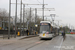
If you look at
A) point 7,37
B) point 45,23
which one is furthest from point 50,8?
point 7,37

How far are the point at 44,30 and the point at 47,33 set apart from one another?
2.65 feet

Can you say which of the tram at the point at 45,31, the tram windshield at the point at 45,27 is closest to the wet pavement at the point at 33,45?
the tram at the point at 45,31

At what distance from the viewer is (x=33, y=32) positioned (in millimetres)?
47312

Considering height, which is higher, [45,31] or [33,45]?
[45,31]

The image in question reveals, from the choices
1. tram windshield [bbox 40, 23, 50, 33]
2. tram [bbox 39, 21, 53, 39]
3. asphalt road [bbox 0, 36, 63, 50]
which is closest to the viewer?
asphalt road [bbox 0, 36, 63, 50]

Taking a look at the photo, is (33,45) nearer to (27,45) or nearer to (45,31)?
(27,45)

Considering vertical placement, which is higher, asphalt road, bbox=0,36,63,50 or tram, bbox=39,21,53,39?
tram, bbox=39,21,53,39

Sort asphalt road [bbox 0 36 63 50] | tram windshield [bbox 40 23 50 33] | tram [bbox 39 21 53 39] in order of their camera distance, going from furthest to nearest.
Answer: tram windshield [bbox 40 23 50 33]
tram [bbox 39 21 53 39]
asphalt road [bbox 0 36 63 50]

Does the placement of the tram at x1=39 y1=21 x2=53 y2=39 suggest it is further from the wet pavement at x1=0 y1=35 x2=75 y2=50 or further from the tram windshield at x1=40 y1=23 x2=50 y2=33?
the wet pavement at x1=0 y1=35 x2=75 y2=50

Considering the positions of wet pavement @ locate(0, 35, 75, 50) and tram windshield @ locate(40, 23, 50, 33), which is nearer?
wet pavement @ locate(0, 35, 75, 50)

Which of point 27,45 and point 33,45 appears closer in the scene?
point 27,45

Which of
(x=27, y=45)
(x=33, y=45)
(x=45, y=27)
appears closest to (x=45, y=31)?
(x=45, y=27)

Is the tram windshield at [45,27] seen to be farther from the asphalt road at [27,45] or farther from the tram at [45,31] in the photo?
the asphalt road at [27,45]

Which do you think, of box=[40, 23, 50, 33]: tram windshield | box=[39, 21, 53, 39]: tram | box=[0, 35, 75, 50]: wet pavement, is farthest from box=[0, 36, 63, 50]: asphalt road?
box=[40, 23, 50, 33]: tram windshield
